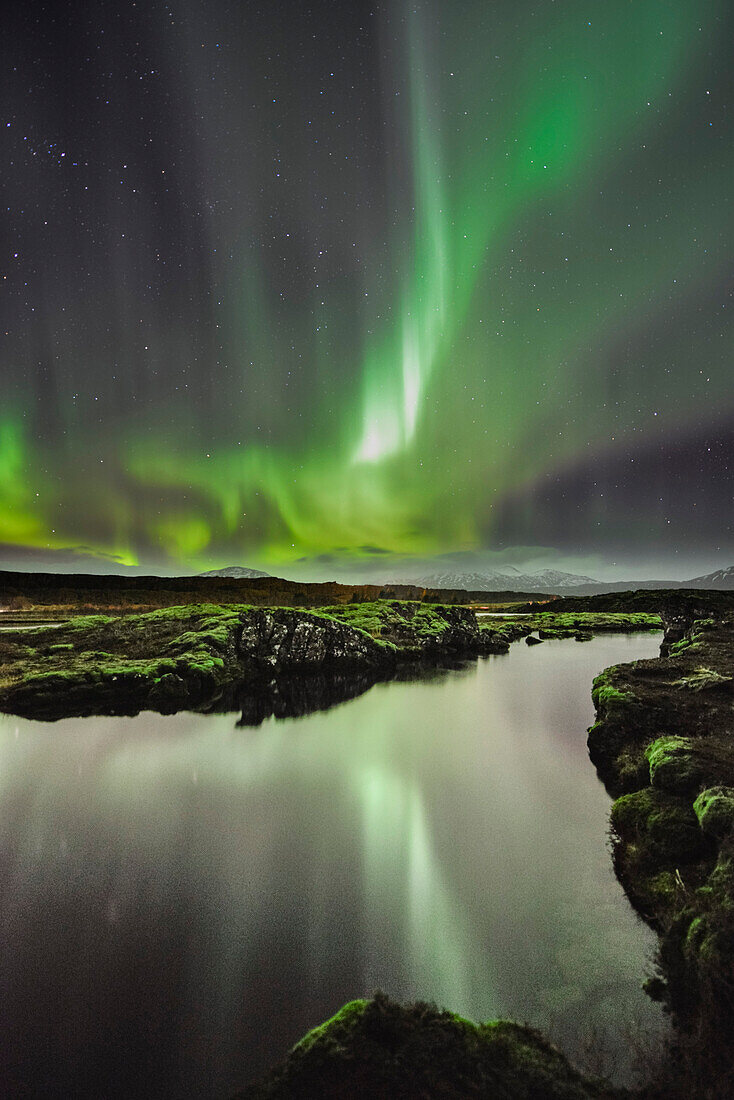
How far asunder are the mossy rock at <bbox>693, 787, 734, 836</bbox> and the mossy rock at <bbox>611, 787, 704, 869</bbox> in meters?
0.37

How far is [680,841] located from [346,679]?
88.6 ft

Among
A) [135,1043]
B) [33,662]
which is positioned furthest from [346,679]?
[135,1043]

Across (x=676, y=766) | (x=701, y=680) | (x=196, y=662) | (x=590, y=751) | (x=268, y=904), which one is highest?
(x=701, y=680)

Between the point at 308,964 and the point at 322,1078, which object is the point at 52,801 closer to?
the point at 308,964

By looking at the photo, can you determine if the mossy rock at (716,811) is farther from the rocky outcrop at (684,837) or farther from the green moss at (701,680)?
the green moss at (701,680)

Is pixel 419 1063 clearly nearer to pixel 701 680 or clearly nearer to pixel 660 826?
pixel 660 826

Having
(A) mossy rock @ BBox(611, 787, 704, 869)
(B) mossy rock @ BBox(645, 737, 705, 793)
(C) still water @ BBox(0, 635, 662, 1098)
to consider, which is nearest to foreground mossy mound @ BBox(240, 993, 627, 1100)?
(C) still water @ BBox(0, 635, 662, 1098)

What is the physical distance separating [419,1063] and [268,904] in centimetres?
505

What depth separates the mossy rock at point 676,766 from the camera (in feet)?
31.0

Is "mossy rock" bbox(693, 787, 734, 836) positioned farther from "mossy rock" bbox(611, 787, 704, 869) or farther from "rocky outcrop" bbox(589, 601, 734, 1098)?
"mossy rock" bbox(611, 787, 704, 869)

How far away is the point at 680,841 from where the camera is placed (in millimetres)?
8195

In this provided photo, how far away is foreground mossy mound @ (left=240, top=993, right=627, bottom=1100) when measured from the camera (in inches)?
169

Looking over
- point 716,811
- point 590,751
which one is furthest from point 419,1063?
point 590,751

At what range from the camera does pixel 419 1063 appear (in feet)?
15.1
